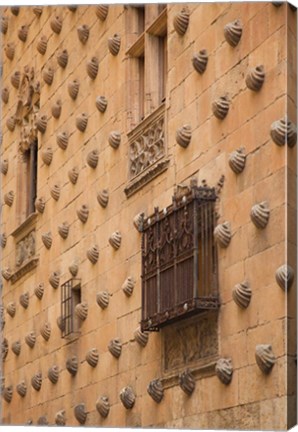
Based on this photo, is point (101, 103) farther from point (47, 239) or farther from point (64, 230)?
point (47, 239)

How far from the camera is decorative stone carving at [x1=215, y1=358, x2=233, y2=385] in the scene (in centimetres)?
1465

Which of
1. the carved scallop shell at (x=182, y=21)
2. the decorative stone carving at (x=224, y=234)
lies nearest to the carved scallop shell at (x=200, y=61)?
the carved scallop shell at (x=182, y=21)

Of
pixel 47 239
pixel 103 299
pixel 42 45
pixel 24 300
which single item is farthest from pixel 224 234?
pixel 42 45

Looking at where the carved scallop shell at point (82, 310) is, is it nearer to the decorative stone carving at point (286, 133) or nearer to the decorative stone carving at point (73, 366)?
A: the decorative stone carving at point (73, 366)

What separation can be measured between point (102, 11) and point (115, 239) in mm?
2117

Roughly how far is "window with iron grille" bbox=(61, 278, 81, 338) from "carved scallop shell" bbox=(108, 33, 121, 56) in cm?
215

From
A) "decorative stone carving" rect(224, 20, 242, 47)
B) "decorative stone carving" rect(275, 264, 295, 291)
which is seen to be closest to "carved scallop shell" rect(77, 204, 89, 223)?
"decorative stone carving" rect(224, 20, 242, 47)

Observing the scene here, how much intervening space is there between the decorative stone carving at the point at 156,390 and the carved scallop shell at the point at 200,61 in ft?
8.52

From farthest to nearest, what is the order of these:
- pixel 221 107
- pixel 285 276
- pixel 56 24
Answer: pixel 56 24, pixel 221 107, pixel 285 276

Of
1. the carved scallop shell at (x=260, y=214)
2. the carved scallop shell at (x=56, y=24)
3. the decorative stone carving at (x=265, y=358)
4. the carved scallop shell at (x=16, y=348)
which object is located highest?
the carved scallop shell at (x=56, y=24)

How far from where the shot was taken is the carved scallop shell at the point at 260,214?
46.8 ft

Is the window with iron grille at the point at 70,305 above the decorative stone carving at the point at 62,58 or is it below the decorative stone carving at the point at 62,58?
below

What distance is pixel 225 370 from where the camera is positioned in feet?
48.1

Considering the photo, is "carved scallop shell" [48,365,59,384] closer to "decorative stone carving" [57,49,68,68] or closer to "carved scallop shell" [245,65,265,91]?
"decorative stone carving" [57,49,68,68]
